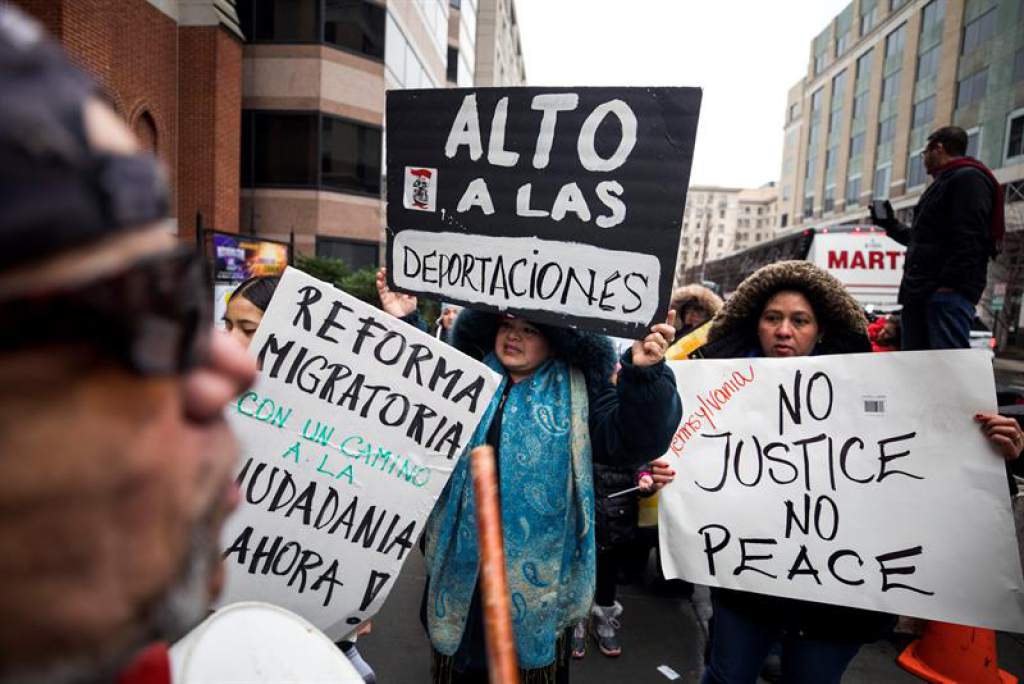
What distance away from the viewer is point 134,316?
0.45 metres

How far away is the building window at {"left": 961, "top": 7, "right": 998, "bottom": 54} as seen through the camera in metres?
27.0

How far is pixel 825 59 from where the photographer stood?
47719 millimetres

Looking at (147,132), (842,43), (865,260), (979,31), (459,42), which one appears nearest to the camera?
(865,260)

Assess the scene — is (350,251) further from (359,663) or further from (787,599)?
(787,599)

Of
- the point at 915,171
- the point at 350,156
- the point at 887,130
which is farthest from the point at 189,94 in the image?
the point at 887,130

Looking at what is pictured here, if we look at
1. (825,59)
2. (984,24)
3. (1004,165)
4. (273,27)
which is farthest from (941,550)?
(825,59)

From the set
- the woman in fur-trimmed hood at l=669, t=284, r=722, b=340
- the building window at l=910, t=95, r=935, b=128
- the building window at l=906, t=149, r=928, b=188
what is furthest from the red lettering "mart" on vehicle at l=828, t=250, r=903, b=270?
the building window at l=910, t=95, r=935, b=128

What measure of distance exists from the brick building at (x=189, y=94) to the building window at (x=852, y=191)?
128 feet

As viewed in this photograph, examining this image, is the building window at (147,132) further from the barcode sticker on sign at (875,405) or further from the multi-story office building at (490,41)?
the multi-story office building at (490,41)

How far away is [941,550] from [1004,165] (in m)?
30.8

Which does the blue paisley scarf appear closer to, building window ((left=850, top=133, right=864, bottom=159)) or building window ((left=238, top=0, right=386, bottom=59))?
building window ((left=238, top=0, right=386, bottom=59))

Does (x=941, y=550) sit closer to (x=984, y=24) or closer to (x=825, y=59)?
(x=984, y=24)

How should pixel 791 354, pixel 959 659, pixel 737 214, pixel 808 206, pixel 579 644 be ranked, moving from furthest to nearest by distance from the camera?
pixel 737 214 → pixel 808 206 → pixel 579 644 → pixel 959 659 → pixel 791 354

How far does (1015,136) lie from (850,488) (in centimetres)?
3107
